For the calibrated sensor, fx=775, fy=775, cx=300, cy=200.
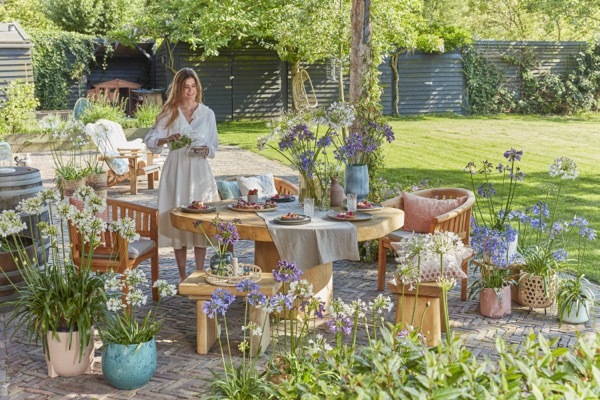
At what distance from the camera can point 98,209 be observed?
404cm

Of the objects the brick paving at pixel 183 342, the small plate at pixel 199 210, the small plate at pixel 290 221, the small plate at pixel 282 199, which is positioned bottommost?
the brick paving at pixel 183 342

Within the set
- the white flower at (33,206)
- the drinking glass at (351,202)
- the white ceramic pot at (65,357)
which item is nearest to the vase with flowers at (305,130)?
the drinking glass at (351,202)

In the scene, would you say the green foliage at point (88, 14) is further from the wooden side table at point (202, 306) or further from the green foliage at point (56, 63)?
the wooden side table at point (202, 306)

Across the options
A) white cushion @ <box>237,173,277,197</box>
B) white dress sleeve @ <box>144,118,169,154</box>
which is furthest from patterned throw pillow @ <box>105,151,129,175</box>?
white dress sleeve @ <box>144,118,169,154</box>

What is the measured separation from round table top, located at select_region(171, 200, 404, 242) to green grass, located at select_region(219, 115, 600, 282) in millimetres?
2169

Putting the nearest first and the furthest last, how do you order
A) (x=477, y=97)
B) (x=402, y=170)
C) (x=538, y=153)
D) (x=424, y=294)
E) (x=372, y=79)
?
1. (x=424, y=294)
2. (x=372, y=79)
3. (x=402, y=170)
4. (x=538, y=153)
5. (x=477, y=97)

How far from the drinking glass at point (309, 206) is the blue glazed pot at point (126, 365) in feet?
5.10

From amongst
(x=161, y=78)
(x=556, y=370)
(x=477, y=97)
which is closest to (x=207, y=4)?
(x=161, y=78)

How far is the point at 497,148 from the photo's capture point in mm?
14461

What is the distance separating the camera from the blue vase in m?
5.56

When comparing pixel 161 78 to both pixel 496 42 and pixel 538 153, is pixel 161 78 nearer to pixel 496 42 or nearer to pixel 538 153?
pixel 496 42

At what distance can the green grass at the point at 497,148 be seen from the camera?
32.6ft

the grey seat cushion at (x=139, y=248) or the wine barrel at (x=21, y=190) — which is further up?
the wine barrel at (x=21, y=190)

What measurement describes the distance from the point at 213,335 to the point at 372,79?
137 inches
